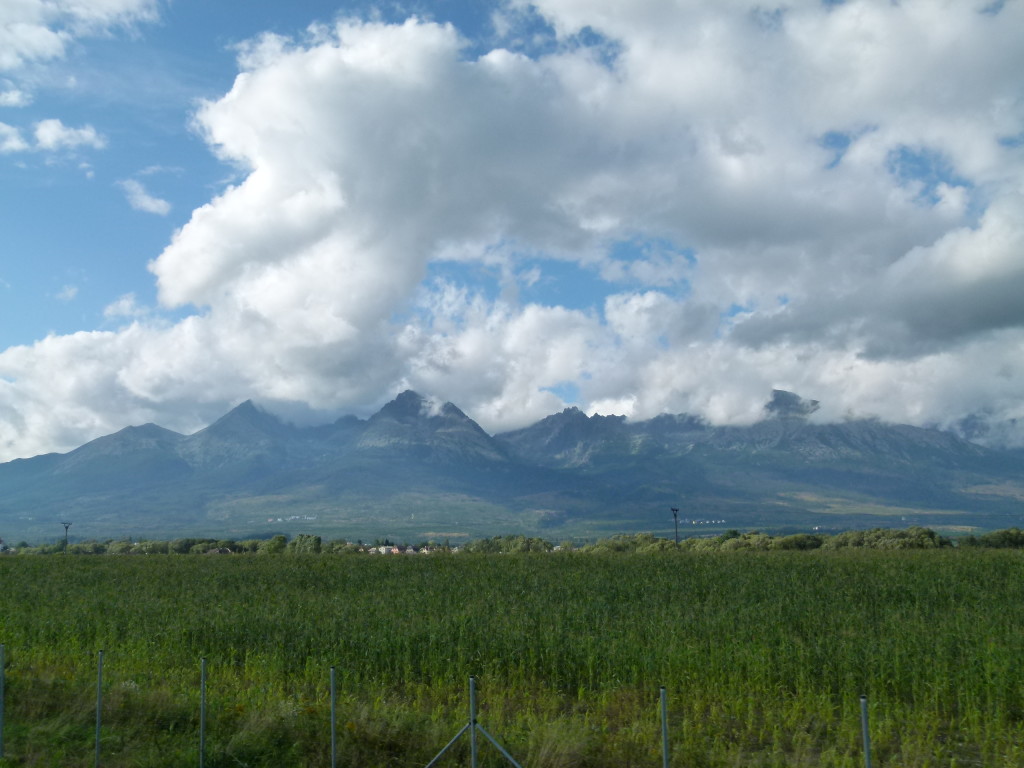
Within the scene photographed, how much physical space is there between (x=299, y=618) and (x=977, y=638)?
853 inches

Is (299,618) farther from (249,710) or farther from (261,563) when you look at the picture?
(261,563)

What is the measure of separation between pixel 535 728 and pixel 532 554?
39.2 m

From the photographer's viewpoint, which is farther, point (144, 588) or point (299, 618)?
point (144, 588)

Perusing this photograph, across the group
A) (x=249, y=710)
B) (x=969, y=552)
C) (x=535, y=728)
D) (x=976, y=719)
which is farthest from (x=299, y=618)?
(x=969, y=552)

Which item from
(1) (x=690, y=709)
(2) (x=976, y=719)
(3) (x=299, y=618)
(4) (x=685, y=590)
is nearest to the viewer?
(2) (x=976, y=719)

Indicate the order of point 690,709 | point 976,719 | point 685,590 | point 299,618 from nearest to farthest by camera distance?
1. point 976,719
2. point 690,709
3. point 299,618
4. point 685,590

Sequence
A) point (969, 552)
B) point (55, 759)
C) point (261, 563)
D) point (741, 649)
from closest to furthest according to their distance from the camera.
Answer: point (55, 759)
point (741, 649)
point (969, 552)
point (261, 563)

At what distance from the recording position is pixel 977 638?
19.1 meters

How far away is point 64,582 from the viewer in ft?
142

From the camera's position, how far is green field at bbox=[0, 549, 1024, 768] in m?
13.5

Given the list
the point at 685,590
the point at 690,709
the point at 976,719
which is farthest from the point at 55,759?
the point at 685,590

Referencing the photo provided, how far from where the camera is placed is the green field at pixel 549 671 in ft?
44.3

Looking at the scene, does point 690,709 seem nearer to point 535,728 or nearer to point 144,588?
point 535,728

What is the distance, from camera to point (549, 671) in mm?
19578
